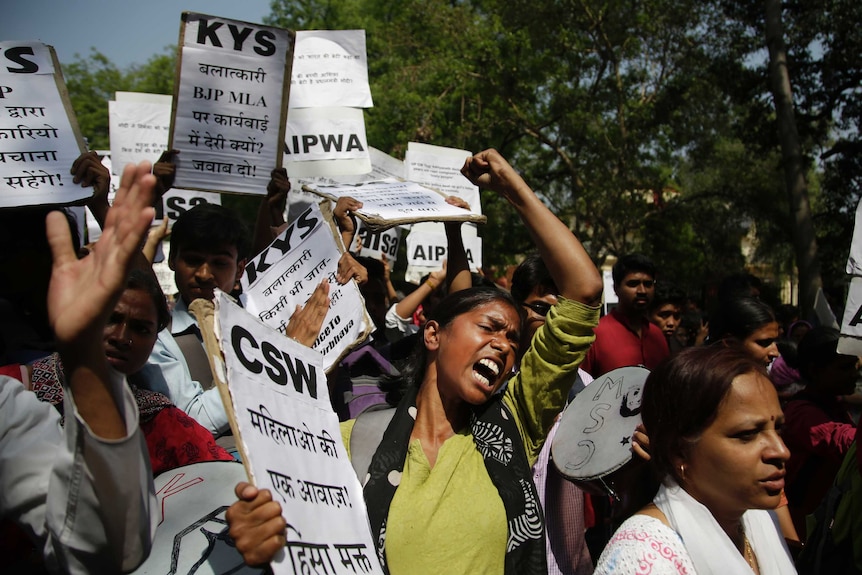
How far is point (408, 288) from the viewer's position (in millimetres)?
8547

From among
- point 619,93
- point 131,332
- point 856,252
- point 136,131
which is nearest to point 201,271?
point 131,332

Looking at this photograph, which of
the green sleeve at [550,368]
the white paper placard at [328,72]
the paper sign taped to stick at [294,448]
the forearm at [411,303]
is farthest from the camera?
the white paper placard at [328,72]

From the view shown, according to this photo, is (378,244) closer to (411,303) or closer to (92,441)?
(411,303)

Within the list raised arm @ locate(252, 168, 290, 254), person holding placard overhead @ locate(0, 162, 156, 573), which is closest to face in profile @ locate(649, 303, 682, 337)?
raised arm @ locate(252, 168, 290, 254)

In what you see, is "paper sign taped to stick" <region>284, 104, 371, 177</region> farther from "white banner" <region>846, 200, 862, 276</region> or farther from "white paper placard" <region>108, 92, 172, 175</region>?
"white banner" <region>846, 200, 862, 276</region>

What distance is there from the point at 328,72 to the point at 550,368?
416 centimetres

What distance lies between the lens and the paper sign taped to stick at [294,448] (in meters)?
1.85

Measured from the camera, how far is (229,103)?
4.22m

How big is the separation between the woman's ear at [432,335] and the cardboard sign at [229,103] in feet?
5.80

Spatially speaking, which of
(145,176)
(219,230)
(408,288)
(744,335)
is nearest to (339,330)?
(219,230)

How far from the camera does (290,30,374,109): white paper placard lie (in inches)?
236

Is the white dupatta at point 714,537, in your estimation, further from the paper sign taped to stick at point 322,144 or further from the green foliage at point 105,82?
the green foliage at point 105,82

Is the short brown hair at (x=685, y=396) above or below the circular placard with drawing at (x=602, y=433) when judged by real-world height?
above

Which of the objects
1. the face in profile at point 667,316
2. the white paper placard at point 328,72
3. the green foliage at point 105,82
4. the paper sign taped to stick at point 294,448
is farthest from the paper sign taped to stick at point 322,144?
the green foliage at point 105,82
